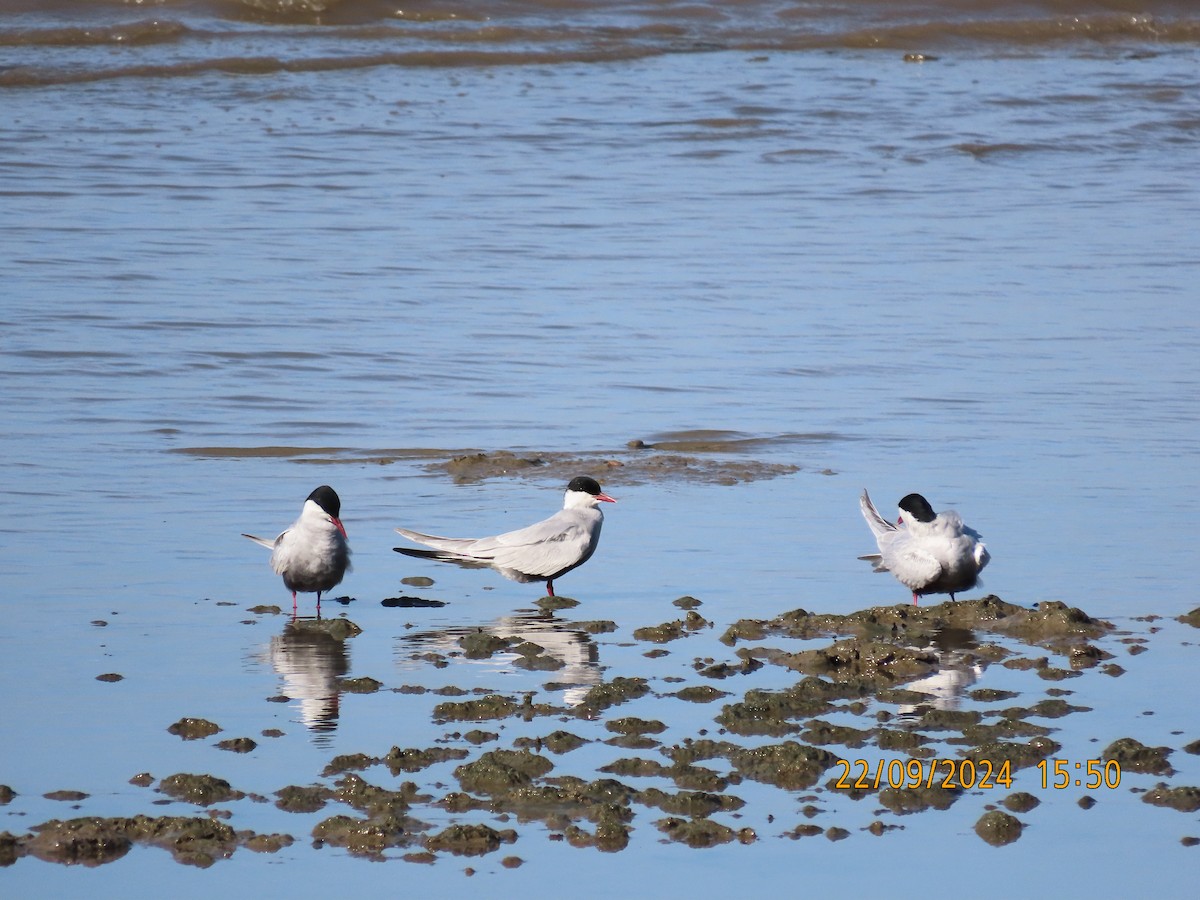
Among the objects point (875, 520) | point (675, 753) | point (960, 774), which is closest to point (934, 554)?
point (875, 520)

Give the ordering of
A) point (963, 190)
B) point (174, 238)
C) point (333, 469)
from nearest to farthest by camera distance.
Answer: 1. point (333, 469)
2. point (174, 238)
3. point (963, 190)

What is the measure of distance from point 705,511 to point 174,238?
7768 millimetres

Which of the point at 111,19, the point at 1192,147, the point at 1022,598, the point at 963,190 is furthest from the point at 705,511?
the point at 111,19

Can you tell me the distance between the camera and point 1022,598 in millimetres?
Result: 7312

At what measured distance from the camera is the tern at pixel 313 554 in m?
7.16

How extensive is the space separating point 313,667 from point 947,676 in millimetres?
2200

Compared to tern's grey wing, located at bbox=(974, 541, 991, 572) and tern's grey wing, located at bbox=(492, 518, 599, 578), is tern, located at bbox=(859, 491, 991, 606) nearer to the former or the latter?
tern's grey wing, located at bbox=(974, 541, 991, 572)

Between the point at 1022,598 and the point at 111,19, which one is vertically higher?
the point at 111,19

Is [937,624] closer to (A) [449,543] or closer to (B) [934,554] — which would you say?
(B) [934,554]

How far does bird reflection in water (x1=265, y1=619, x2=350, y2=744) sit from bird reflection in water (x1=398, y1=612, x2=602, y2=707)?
26 cm

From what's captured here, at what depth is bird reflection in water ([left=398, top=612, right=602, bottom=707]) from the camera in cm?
616

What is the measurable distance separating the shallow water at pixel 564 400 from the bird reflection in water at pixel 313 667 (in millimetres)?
29

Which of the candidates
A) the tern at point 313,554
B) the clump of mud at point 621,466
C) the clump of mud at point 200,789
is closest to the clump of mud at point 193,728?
the clump of mud at point 200,789

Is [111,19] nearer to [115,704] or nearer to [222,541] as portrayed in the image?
[222,541]
